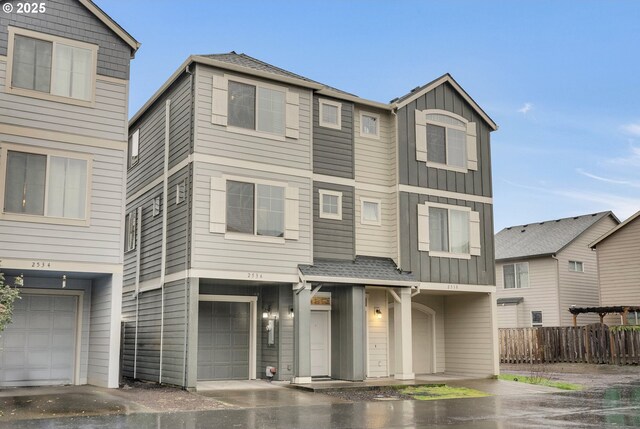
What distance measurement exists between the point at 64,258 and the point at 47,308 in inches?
101

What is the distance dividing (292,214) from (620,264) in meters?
19.3

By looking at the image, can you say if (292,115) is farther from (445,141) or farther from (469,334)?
(469,334)

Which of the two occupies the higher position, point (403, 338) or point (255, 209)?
point (255, 209)

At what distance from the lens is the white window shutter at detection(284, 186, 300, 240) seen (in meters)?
18.6

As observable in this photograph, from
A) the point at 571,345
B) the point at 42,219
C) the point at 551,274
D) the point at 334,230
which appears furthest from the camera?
the point at 551,274

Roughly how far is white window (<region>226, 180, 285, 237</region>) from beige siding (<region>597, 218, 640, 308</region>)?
63.9 ft

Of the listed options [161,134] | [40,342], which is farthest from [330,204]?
[40,342]

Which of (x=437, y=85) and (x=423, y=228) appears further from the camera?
(x=437, y=85)

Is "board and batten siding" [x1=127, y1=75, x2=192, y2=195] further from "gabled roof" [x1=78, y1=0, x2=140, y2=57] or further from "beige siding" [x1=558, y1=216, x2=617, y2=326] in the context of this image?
"beige siding" [x1=558, y1=216, x2=617, y2=326]

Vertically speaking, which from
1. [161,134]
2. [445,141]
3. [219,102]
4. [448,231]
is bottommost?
[448,231]

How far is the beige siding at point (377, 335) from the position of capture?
Answer: 20922mm

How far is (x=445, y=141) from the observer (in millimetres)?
22266

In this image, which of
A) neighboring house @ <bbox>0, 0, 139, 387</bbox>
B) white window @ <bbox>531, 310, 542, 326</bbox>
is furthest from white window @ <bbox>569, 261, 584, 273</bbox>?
neighboring house @ <bbox>0, 0, 139, 387</bbox>

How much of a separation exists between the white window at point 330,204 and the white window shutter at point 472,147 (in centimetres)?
505
